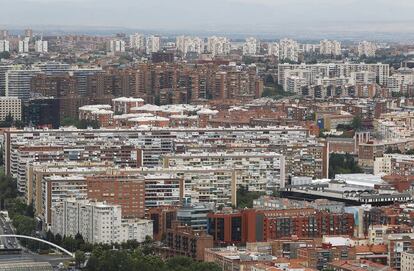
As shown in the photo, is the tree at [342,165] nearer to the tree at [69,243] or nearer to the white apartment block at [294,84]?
the tree at [69,243]

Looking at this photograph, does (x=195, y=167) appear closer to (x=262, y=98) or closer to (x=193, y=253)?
(x=193, y=253)

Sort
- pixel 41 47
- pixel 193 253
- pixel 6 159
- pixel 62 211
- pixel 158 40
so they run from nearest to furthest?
pixel 193 253 → pixel 62 211 → pixel 6 159 → pixel 41 47 → pixel 158 40

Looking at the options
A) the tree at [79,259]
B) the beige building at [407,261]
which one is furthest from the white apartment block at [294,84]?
the beige building at [407,261]

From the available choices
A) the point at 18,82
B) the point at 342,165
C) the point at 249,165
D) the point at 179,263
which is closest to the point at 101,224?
the point at 179,263

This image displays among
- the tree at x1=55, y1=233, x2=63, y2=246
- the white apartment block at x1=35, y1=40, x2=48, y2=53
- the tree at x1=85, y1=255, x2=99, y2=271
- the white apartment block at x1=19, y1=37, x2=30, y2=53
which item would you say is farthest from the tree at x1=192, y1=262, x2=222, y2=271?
the white apartment block at x1=19, y1=37, x2=30, y2=53

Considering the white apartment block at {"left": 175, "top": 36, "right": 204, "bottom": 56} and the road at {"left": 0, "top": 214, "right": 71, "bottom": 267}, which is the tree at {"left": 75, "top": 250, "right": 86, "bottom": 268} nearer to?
the road at {"left": 0, "top": 214, "right": 71, "bottom": 267}

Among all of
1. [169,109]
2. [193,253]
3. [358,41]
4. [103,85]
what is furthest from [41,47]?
[193,253]

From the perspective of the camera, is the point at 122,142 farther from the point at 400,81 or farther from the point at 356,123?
the point at 400,81
